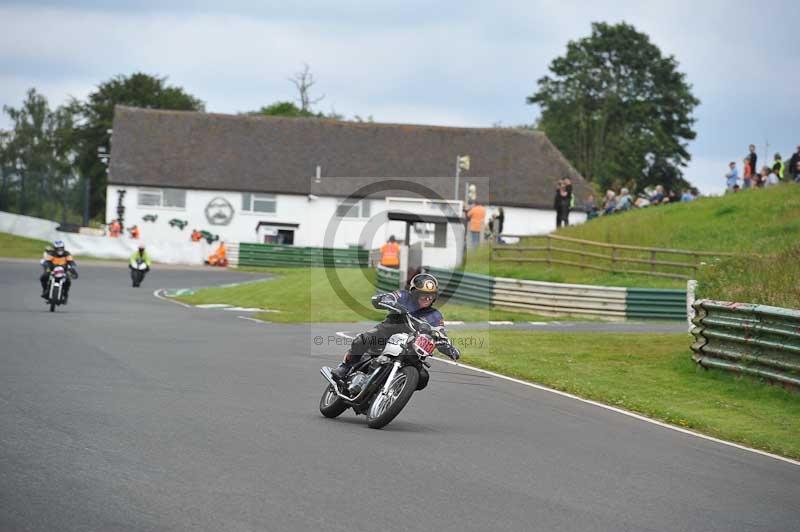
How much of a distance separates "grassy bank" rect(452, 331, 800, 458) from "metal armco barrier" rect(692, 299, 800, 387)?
8.7 inches

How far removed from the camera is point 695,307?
1994 centimetres

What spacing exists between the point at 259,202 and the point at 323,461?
6449 centimetres

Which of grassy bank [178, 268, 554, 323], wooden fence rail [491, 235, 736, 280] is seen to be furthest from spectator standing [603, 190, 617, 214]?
→ grassy bank [178, 268, 554, 323]

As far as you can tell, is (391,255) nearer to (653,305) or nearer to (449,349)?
(653,305)

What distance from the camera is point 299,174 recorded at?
73812 millimetres

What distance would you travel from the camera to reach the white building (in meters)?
71.9

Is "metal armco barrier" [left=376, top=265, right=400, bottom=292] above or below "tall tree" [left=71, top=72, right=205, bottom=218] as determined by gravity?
below

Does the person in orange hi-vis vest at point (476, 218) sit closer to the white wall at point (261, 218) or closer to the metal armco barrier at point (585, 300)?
the metal armco barrier at point (585, 300)

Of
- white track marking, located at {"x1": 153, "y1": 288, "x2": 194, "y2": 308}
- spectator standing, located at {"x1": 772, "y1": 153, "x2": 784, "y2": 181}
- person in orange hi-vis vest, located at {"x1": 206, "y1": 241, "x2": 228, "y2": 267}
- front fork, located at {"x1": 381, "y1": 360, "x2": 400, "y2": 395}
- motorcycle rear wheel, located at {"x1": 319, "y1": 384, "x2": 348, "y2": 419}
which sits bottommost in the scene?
white track marking, located at {"x1": 153, "y1": 288, "x2": 194, "y2": 308}

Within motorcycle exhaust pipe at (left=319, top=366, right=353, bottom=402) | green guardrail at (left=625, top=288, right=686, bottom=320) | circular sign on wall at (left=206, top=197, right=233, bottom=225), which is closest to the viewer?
motorcycle exhaust pipe at (left=319, top=366, right=353, bottom=402)

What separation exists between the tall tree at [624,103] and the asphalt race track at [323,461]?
226 ft

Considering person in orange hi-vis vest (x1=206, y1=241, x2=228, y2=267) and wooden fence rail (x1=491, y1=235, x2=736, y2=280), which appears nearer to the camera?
wooden fence rail (x1=491, y1=235, x2=736, y2=280)

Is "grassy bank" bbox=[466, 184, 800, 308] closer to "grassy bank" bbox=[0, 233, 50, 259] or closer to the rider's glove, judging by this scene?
the rider's glove

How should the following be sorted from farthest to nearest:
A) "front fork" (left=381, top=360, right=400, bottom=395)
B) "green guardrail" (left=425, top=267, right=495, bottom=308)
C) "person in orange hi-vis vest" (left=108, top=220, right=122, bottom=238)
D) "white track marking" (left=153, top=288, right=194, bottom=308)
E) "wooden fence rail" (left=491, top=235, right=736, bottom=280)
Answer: "person in orange hi-vis vest" (left=108, top=220, right=122, bottom=238) < "wooden fence rail" (left=491, top=235, right=736, bottom=280) < "white track marking" (left=153, top=288, right=194, bottom=308) < "green guardrail" (left=425, top=267, right=495, bottom=308) < "front fork" (left=381, top=360, right=400, bottom=395)
